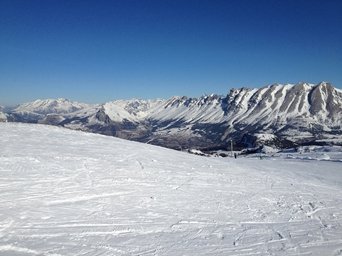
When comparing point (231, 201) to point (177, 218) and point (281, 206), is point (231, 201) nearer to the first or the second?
point (281, 206)

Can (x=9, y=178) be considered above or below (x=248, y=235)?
above

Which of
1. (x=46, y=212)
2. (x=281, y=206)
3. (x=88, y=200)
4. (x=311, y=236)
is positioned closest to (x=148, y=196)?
(x=88, y=200)

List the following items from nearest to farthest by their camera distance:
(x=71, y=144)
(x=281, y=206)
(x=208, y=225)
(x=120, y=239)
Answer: (x=120, y=239)
(x=208, y=225)
(x=281, y=206)
(x=71, y=144)

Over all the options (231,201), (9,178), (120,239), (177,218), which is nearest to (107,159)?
(9,178)

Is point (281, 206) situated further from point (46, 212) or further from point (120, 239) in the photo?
point (46, 212)

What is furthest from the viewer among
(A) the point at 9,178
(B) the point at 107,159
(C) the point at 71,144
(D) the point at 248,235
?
(C) the point at 71,144

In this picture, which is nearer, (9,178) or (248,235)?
(248,235)
